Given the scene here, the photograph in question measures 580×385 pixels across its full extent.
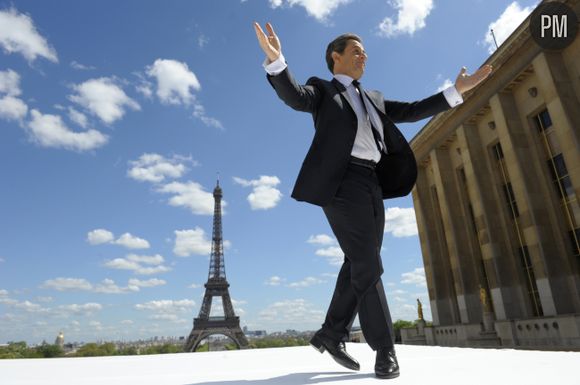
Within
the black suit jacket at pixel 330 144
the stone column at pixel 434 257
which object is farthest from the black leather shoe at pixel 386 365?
the stone column at pixel 434 257

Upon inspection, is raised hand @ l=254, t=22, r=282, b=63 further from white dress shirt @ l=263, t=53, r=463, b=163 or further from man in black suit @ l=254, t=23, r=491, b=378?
white dress shirt @ l=263, t=53, r=463, b=163

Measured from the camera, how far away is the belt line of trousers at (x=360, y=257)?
2766 mm

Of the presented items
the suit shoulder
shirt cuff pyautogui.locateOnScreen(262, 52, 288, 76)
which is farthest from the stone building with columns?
shirt cuff pyautogui.locateOnScreen(262, 52, 288, 76)

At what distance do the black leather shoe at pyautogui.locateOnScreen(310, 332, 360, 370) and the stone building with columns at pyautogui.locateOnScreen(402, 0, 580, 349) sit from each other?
1824cm

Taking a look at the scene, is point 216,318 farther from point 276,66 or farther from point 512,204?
point 276,66

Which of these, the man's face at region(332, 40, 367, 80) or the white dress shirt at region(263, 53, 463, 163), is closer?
the white dress shirt at region(263, 53, 463, 163)

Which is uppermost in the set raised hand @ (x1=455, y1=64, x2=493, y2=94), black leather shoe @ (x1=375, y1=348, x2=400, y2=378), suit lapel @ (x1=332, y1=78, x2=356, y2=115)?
raised hand @ (x1=455, y1=64, x2=493, y2=94)

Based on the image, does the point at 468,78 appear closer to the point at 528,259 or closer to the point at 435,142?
the point at 528,259

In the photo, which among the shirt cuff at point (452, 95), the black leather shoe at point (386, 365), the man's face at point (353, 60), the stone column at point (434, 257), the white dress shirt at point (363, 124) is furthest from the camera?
the stone column at point (434, 257)

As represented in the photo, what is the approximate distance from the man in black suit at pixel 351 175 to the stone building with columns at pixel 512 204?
18228 millimetres

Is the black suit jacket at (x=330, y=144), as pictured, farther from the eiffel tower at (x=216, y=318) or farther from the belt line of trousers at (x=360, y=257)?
the eiffel tower at (x=216, y=318)

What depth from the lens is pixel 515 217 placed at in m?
22.9

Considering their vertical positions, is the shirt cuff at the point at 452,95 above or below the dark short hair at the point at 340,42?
below

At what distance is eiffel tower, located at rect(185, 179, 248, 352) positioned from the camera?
210 ft
